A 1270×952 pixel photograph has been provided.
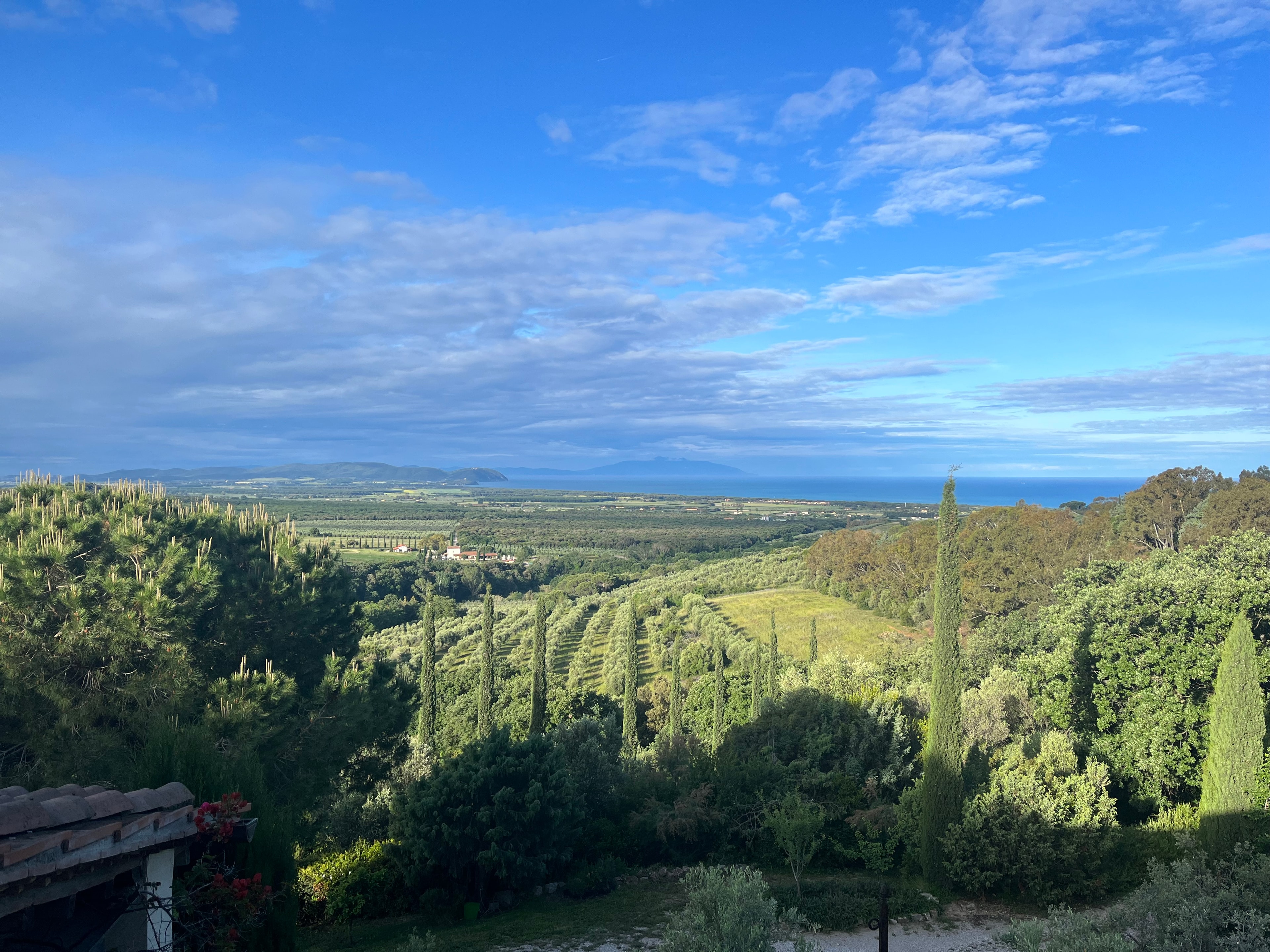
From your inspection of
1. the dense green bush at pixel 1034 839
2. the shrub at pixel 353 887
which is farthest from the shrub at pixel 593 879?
the dense green bush at pixel 1034 839

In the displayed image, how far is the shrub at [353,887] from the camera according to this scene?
1334 cm

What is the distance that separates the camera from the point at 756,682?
26.2 meters

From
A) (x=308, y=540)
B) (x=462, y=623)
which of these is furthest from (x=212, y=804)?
(x=462, y=623)

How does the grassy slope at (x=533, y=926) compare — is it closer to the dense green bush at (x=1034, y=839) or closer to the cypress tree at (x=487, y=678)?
the dense green bush at (x=1034, y=839)

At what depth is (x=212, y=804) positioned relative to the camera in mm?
4414

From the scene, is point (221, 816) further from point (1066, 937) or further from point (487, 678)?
point (487, 678)

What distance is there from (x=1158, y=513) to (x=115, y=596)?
4572 centimetres

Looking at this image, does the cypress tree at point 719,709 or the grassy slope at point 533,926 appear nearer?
the grassy slope at point 533,926

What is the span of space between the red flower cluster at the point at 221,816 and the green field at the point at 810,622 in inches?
1167

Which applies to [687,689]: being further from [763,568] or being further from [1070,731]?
[763,568]

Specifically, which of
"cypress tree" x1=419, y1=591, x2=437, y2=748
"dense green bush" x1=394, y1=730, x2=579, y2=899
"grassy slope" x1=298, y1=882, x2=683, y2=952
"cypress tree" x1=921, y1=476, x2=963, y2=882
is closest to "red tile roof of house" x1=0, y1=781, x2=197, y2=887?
"grassy slope" x1=298, y1=882, x2=683, y2=952

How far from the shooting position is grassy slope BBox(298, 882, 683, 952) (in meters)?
12.0

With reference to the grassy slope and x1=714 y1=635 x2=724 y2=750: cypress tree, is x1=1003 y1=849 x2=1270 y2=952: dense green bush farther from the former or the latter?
x1=714 y1=635 x2=724 y2=750: cypress tree

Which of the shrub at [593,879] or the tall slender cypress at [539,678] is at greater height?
the tall slender cypress at [539,678]
